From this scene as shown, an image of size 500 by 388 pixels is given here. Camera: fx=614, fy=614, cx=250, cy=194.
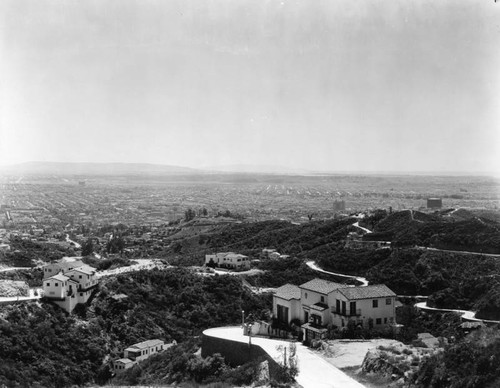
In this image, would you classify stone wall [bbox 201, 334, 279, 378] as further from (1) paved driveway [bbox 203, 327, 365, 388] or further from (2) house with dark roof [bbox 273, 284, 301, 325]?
(2) house with dark roof [bbox 273, 284, 301, 325]

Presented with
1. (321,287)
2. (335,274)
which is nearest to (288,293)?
(321,287)

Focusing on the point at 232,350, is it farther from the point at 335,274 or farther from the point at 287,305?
the point at 335,274

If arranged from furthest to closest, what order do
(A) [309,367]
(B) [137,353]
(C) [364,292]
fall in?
(B) [137,353]
(C) [364,292]
(A) [309,367]

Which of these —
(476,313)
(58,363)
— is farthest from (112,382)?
(476,313)

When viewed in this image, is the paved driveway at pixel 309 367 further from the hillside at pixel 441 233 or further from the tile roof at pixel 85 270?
the hillside at pixel 441 233

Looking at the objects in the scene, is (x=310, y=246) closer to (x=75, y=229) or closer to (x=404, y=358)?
(x=404, y=358)

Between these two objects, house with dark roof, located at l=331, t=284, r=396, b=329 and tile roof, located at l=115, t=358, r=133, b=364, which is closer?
house with dark roof, located at l=331, t=284, r=396, b=329

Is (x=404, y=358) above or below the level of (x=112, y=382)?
above

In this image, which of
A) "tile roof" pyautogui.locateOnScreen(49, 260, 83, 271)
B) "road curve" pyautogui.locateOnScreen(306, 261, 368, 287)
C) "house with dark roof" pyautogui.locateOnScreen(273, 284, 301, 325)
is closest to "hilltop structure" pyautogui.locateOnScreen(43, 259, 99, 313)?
"tile roof" pyautogui.locateOnScreen(49, 260, 83, 271)
